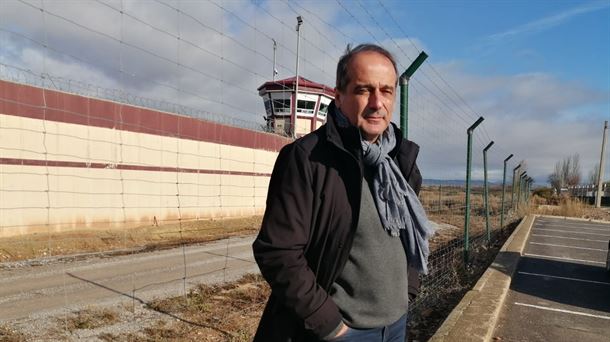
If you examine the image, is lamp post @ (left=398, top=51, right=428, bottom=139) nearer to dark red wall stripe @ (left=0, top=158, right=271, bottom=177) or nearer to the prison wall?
the prison wall

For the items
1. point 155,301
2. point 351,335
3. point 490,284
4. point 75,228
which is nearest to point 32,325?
point 155,301

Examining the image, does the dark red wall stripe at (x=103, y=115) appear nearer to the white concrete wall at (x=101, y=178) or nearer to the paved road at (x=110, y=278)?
the white concrete wall at (x=101, y=178)

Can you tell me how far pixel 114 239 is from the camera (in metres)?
15.4

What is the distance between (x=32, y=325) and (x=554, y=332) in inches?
239

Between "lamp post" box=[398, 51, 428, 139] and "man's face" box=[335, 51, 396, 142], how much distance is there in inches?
113

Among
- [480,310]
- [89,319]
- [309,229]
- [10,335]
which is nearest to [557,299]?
[480,310]

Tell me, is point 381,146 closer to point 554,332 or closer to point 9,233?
point 554,332

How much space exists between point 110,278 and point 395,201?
848 centimetres

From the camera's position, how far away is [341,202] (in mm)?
1664

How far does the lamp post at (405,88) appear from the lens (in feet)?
15.2

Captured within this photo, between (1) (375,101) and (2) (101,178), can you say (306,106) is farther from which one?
(1) (375,101)

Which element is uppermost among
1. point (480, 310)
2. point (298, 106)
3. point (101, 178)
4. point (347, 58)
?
point (298, 106)

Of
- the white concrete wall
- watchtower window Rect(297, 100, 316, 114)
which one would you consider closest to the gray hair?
the white concrete wall

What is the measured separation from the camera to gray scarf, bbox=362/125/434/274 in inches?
70.4
